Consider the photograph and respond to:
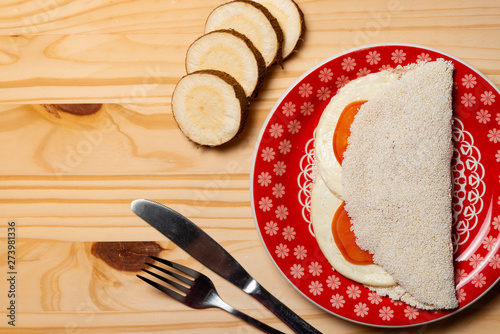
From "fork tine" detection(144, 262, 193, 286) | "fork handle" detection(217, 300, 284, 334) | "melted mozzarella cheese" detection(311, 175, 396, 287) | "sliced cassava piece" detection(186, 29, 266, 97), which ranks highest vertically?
"sliced cassava piece" detection(186, 29, 266, 97)

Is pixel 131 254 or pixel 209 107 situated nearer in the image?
pixel 209 107

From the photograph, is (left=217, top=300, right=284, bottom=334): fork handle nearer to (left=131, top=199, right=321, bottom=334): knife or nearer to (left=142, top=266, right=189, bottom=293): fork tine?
(left=131, top=199, right=321, bottom=334): knife

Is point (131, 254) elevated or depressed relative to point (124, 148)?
depressed

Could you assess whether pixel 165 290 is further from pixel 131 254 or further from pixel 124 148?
pixel 124 148

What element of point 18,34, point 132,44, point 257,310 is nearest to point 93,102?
point 132,44

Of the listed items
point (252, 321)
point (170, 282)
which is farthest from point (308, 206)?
point (170, 282)

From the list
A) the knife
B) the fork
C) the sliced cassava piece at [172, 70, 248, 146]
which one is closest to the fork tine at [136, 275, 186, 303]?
the fork
